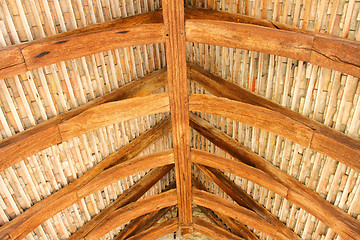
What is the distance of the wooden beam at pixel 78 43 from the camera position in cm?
322

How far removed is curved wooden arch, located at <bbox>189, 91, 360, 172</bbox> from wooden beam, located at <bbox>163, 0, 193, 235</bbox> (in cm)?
22

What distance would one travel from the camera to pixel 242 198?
537 cm

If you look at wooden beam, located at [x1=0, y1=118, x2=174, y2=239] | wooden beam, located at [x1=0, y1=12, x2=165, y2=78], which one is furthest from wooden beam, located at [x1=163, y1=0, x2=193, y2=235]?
wooden beam, located at [x1=0, y1=118, x2=174, y2=239]

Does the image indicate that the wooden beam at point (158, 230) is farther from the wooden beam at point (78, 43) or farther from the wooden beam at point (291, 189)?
the wooden beam at point (78, 43)

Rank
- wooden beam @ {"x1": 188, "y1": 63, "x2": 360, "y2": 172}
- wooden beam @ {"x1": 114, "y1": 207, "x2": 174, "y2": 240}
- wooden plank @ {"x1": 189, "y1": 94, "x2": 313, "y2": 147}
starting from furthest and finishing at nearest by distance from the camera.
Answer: wooden beam @ {"x1": 114, "y1": 207, "x2": 174, "y2": 240}, wooden plank @ {"x1": 189, "y1": 94, "x2": 313, "y2": 147}, wooden beam @ {"x1": 188, "y1": 63, "x2": 360, "y2": 172}

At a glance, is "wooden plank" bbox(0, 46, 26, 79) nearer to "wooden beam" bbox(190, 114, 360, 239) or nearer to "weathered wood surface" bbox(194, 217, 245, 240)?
"wooden beam" bbox(190, 114, 360, 239)

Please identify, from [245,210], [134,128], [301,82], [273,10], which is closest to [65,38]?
[134,128]

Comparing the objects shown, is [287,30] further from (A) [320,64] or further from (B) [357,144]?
(B) [357,144]

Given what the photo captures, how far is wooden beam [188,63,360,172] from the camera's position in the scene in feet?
10.6

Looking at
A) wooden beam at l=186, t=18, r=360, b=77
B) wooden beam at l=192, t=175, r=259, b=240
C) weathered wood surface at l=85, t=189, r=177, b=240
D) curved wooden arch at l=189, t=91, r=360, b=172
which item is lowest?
wooden beam at l=192, t=175, r=259, b=240

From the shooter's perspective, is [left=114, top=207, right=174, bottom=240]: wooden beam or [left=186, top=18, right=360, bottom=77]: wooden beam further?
[left=114, top=207, right=174, bottom=240]: wooden beam

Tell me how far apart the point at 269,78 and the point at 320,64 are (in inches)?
31.1

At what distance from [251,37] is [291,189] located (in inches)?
82.7

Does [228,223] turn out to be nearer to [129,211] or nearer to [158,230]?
[158,230]
